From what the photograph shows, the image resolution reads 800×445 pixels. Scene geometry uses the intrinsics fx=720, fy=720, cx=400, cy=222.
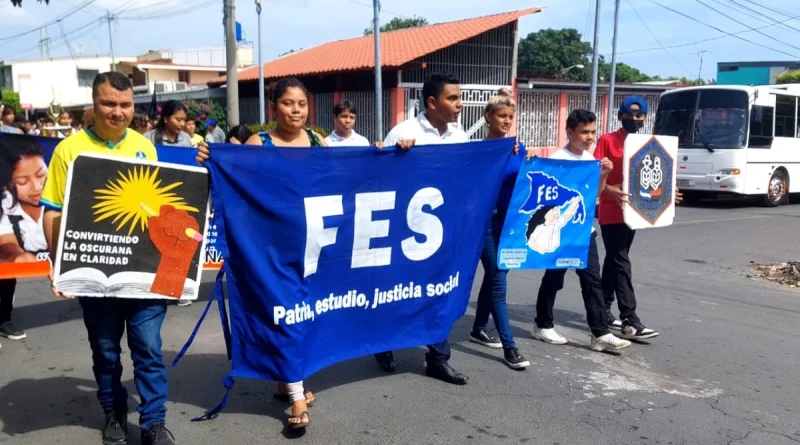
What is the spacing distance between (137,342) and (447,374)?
2000 mm

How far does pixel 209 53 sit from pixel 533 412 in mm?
57327

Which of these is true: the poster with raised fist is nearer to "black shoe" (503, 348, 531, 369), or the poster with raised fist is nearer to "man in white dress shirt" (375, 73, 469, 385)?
"man in white dress shirt" (375, 73, 469, 385)

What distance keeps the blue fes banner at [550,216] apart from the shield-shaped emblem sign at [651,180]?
396 mm

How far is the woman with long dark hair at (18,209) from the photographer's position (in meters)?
5.52

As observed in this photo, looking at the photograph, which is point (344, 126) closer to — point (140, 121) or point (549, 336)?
point (140, 121)

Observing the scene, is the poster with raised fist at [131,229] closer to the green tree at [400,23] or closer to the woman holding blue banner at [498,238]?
the woman holding blue banner at [498,238]

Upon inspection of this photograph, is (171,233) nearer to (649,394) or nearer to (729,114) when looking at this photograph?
(649,394)

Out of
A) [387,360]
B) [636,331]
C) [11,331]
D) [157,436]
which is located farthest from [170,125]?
[636,331]

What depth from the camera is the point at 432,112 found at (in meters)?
4.77

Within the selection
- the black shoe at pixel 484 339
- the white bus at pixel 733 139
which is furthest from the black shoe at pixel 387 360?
the white bus at pixel 733 139

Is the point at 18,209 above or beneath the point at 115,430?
above

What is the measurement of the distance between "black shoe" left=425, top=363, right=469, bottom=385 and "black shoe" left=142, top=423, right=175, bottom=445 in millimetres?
1797

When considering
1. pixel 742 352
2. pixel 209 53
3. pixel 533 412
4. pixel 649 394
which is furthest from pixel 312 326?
pixel 209 53

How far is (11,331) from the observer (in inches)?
221
